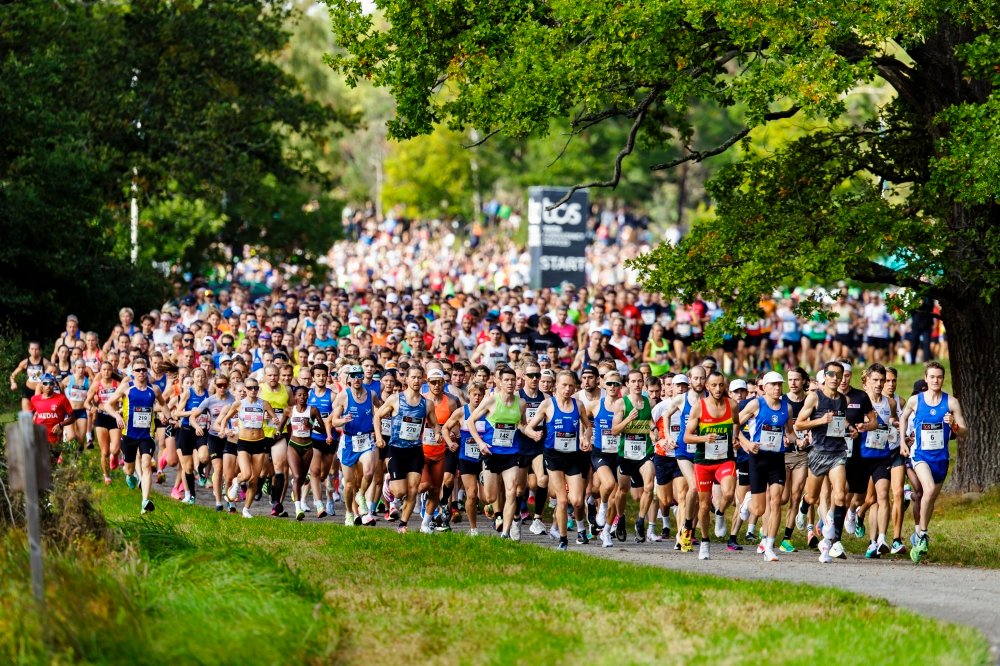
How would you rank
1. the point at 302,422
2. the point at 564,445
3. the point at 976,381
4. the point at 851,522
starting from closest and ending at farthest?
the point at 564,445 < the point at 302,422 < the point at 851,522 < the point at 976,381

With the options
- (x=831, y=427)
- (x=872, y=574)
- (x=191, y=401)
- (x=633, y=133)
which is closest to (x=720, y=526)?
(x=831, y=427)

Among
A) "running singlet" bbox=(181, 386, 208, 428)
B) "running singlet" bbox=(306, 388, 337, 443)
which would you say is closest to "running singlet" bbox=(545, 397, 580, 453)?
"running singlet" bbox=(306, 388, 337, 443)

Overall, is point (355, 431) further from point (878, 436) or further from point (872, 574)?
point (872, 574)

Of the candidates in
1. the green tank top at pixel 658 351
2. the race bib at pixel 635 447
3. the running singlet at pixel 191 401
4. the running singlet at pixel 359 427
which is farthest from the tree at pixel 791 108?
the green tank top at pixel 658 351

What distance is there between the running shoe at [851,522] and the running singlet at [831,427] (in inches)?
80.4

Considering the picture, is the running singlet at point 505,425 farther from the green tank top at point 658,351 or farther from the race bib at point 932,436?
the green tank top at point 658,351

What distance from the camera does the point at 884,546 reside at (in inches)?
677

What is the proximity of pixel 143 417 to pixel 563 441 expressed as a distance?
18.2 feet

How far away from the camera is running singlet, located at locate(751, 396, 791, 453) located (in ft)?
55.6

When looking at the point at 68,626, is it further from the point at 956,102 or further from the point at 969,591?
the point at 956,102

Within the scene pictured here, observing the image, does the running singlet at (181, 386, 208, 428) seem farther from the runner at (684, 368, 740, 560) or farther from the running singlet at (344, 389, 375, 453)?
the runner at (684, 368, 740, 560)

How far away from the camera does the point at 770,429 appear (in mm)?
17000

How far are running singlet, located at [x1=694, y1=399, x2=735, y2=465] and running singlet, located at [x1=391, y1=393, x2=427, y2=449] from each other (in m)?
2.98

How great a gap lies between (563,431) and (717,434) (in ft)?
5.20
